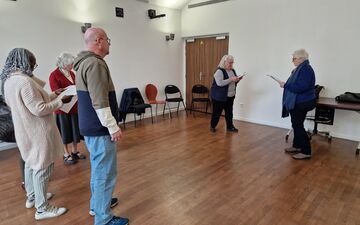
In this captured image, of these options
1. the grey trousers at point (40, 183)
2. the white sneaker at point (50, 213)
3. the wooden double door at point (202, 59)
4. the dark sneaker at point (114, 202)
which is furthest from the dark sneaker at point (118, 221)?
the wooden double door at point (202, 59)

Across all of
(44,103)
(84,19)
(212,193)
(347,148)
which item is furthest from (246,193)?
(84,19)

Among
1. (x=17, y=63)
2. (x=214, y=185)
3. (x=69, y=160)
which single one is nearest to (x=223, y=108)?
(x=214, y=185)

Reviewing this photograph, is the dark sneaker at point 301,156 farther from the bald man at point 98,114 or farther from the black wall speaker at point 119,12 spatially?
the black wall speaker at point 119,12

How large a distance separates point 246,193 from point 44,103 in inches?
84.2

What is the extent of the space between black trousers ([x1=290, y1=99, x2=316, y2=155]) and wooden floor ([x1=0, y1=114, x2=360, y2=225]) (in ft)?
0.77

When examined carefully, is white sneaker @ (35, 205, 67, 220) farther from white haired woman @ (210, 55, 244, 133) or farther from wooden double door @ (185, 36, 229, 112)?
wooden double door @ (185, 36, 229, 112)

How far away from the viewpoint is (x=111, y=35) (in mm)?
5348

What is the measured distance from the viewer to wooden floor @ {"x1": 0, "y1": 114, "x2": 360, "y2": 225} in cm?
226

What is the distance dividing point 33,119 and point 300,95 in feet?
10.2

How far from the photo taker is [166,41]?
654cm

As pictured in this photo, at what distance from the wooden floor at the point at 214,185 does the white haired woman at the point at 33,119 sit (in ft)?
1.25

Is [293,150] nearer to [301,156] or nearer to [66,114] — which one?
[301,156]

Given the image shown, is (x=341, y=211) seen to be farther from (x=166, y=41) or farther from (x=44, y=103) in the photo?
(x=166, y=41)

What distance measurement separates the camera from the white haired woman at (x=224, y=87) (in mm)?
4555
